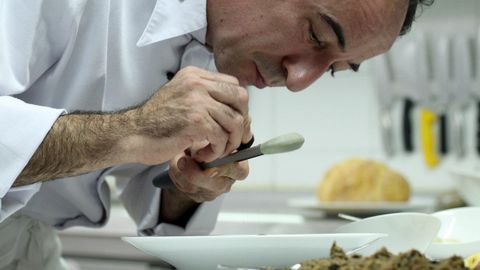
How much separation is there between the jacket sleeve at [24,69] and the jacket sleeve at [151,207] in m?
0.31

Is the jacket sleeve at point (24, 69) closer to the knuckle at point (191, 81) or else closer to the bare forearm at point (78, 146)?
the bare forearm at point (78, 146)

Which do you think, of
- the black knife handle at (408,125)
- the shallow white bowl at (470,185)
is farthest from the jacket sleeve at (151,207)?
the black knife handle at (408,125)

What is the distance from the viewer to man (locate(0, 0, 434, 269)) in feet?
2.64

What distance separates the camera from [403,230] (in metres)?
0.86

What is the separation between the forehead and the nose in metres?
0.05

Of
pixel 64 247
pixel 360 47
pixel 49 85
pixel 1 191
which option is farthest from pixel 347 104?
pixel 1 191

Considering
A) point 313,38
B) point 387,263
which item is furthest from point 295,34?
point 387,263

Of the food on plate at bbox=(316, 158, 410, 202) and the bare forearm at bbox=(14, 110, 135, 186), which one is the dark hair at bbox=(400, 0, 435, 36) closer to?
the bare forearm at bbox=(14, 110, 135, 186)

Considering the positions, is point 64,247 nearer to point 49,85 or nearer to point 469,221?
point 49,85

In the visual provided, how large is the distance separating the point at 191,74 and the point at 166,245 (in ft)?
0.76

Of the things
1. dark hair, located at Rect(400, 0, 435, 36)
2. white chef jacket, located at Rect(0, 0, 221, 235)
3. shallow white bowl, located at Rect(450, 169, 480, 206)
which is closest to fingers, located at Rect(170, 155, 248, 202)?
white chef jacket, located at Rect(0, 0, 221, 235)

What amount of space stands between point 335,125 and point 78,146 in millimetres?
1824

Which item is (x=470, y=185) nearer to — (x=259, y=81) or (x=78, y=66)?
(x=259, y=81)

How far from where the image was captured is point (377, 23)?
1009 millimetres
